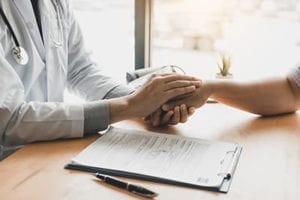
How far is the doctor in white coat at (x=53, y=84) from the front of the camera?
43.5 inches

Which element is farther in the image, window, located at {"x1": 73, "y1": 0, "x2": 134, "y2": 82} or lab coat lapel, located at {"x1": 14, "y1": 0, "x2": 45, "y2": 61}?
window, located at {"x1": 73, "y1": 0, "x2": 134, "y2": 82}

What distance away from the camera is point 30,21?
A: 130cm

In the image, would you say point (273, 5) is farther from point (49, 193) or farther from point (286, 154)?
point (49, 193)

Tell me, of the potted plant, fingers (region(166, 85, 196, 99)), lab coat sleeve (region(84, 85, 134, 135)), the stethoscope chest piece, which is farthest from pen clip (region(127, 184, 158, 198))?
the potted plant

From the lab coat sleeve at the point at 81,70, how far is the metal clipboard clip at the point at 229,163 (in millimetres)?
570

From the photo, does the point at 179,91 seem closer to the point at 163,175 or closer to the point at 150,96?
the point at 150,96

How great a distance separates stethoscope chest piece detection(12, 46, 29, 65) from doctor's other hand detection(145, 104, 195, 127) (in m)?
0.39

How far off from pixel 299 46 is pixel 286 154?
96 cm

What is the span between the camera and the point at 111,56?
2.20m

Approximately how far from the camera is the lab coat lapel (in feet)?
4.19

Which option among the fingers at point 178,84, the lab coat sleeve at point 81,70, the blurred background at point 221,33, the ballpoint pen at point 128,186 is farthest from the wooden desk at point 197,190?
the blurred background at point 221,33

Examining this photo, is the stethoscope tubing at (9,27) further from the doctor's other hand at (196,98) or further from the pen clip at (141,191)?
the pen clip at (141,191)

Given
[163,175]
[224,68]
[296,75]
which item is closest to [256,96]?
[296,75]

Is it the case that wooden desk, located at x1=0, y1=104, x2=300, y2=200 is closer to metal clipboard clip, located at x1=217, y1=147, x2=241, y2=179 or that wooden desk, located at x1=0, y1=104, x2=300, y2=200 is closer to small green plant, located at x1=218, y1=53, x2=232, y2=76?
metal clipboard clip, located at x1=217, y1=147, x2=241, y2=179
